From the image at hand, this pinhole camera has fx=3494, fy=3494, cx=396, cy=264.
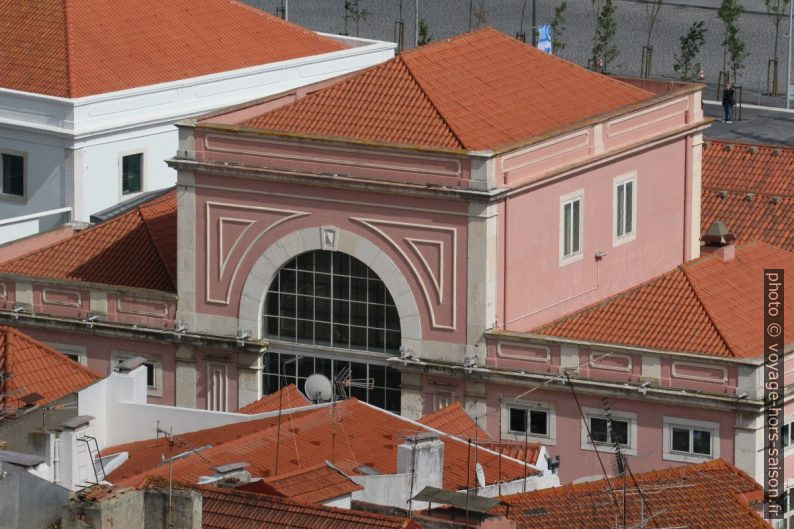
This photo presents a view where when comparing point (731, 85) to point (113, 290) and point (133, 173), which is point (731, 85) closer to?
point (133, 173)

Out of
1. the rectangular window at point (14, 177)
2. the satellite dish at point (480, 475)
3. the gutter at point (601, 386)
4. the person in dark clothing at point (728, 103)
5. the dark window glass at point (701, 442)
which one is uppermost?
the person in dark clothing at point (728, 103)

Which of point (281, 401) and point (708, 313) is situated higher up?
point (708, 313)

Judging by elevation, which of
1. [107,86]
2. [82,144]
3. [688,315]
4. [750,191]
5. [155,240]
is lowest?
[688,315]

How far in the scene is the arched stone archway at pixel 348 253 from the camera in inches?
3393

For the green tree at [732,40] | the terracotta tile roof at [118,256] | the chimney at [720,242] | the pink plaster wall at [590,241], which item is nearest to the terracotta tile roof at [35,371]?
the terracotta tile roof at [118,256]

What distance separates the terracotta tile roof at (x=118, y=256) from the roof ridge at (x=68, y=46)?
39.3ft

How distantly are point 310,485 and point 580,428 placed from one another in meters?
18.9

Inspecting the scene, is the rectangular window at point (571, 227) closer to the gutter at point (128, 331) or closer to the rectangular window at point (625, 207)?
the rectangular window at point (625, 207)

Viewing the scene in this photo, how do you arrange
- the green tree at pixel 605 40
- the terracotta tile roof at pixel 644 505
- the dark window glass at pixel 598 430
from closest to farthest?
the terracotta tile roof at pixel 644 505 → the dark window glass at pixel 598 430 → the green tree at pixel 605 40

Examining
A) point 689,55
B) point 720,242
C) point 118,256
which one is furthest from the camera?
point 689,55

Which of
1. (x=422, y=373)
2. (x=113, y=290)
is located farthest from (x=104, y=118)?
(x=422, y=373)

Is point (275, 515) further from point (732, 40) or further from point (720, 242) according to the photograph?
point (732, 40)

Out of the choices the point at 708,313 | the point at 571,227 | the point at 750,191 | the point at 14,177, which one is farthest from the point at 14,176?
the point at 708,313

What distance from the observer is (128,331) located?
8994 centimetres
